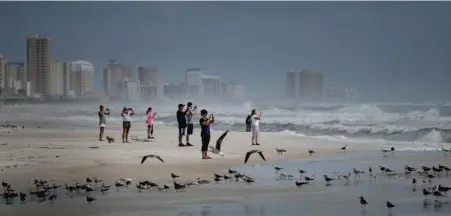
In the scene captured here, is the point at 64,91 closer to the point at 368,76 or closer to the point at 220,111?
the point at 220,111

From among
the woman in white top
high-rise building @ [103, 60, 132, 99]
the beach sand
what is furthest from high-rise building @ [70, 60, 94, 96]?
the woman in white top

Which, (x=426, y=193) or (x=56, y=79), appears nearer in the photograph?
(x=426, y=193)

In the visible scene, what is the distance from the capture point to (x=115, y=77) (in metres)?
12.9

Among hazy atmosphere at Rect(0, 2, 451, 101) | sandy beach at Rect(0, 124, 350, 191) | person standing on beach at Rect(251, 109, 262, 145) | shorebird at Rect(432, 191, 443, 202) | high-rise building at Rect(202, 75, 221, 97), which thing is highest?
hazy atmosphere at Rect(0, 2, 451, 101)

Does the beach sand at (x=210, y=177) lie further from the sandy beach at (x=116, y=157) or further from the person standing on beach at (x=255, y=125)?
the person standing on beach at (x=255, y=125)

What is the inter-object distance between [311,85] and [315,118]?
0.87m

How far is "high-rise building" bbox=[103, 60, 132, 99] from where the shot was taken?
12609 millimetres

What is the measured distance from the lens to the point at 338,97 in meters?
15.6

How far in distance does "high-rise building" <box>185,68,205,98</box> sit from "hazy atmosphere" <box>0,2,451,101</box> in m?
0.19

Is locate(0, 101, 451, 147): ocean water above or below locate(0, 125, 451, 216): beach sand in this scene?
above

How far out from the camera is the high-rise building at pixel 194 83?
13.6m

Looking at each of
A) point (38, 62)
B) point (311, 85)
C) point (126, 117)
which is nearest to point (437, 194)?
point (126, 117)

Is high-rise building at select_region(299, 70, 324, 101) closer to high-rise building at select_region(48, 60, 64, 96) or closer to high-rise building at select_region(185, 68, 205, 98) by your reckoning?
high-rise building at select_region(185, 68, 205, 98)

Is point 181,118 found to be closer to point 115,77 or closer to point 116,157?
point 116,157
